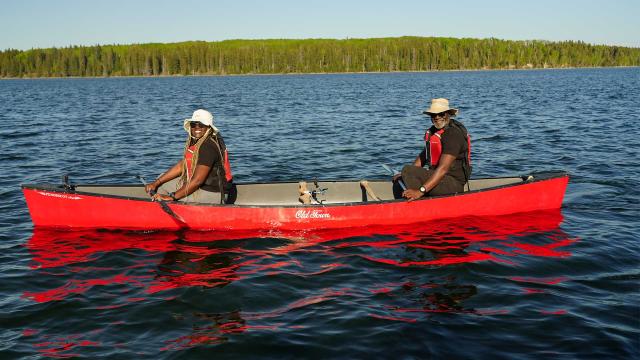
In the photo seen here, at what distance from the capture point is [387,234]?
10.5 metres

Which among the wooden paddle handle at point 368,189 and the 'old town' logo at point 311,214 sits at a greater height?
the wooden paddle handle at point 368,189

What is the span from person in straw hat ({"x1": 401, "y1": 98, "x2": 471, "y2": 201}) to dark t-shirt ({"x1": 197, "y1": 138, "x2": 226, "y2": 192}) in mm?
3344

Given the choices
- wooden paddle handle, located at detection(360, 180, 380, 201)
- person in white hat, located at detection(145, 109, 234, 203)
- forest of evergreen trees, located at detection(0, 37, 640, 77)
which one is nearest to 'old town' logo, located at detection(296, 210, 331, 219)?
wooden paddle handle, located at detection(360, 180, 380, 201)

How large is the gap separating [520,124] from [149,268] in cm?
2364

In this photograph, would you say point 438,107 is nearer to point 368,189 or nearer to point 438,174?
point 438,174

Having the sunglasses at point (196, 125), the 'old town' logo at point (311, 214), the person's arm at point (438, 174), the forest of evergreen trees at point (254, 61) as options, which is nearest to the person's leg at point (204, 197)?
the sunglasses at point (196, 125)

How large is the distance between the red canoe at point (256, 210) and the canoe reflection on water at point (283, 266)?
179mm

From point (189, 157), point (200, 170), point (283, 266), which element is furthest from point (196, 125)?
point (283, 266)

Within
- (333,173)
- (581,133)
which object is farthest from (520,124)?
(333,173)

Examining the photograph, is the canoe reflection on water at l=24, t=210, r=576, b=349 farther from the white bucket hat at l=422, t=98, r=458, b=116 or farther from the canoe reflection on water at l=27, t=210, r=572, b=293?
the white bucket hat at l=422, t=98, r=458, b=116

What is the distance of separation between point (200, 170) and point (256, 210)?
1.21m

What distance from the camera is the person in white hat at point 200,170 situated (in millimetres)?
9906

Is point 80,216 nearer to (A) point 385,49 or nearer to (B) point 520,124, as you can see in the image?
(B) point 520,124

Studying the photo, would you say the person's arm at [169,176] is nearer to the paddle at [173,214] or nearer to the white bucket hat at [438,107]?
the paddle at [173,214]
